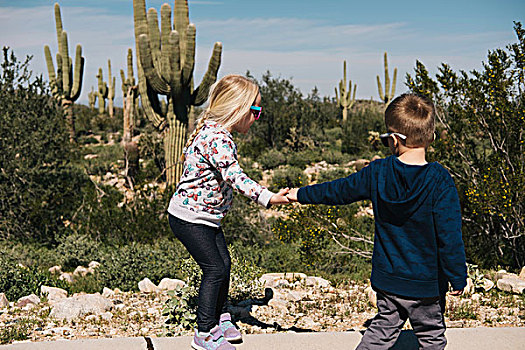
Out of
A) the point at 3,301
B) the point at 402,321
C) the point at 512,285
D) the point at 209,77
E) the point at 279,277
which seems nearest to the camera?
the point at 402,321

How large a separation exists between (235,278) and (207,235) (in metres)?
1.64

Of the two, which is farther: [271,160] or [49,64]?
[49,64]

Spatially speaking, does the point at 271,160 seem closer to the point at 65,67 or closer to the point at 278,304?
the point at 65,67

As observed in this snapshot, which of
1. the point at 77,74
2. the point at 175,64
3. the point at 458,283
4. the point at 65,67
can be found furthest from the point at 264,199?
the point at 77,74

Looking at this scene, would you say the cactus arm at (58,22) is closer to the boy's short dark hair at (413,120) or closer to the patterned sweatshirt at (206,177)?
the patterned sweatshirt at (206,177)

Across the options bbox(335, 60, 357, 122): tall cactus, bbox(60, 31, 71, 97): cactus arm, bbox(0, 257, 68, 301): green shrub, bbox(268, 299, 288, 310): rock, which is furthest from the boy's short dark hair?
bbox(335, 60, 357, 122): tall cactus

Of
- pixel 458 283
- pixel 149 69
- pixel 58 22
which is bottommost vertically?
pixel 458 283

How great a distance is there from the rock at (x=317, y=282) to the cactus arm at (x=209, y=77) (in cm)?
721

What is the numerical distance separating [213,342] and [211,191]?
0.92 m

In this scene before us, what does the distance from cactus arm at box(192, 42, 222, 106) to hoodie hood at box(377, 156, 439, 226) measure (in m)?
9.53

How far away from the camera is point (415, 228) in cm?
274

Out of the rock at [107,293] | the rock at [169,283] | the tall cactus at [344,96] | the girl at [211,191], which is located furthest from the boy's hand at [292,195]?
the tall cactus at [344,96]

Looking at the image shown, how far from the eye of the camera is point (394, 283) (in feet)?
9.09

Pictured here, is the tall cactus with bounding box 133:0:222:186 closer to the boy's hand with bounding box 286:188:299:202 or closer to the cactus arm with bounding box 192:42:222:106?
the cactus arm with bounding box 192:42:222:106
